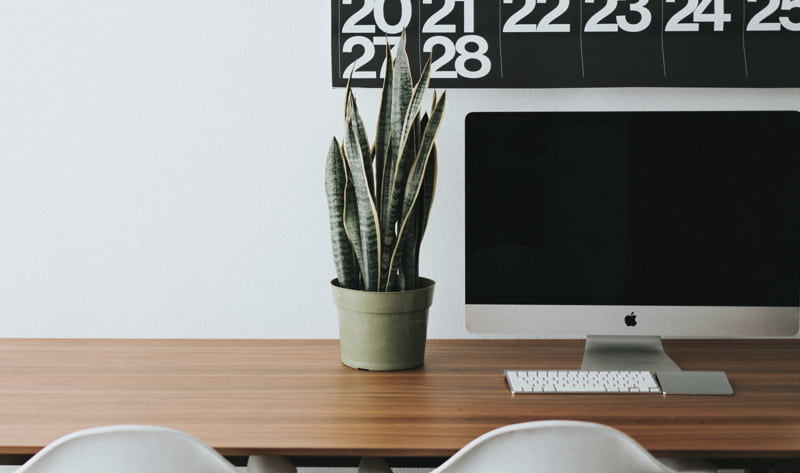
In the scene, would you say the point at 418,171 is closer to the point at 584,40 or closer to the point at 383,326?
the point at 383,326

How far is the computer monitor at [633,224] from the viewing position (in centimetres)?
163

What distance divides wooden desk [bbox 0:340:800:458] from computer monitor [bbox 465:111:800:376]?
0.14m

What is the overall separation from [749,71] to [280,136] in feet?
3.58

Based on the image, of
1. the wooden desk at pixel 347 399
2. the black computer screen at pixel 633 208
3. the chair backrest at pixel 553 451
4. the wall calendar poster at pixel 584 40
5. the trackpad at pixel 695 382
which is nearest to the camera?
the chair backrest at pixel 553 451

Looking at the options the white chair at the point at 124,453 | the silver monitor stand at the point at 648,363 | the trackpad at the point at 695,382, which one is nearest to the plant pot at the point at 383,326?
the silver monitor stand at the point at 648,363

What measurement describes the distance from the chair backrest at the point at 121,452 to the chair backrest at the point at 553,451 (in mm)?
342

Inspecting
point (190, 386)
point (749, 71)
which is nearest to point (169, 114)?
point (190, 386)

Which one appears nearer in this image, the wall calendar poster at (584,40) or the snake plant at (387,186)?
the snake plant at (387,186)

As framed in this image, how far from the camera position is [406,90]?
5.56 ft

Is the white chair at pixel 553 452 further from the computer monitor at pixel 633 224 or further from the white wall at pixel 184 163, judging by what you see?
the white wall at pixel 184 163

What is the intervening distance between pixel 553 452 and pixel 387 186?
2.40 ft

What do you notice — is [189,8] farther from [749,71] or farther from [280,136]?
[749,71]

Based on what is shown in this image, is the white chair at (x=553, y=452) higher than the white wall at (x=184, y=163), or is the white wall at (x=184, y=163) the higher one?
the white wall at (x=184, y=163)

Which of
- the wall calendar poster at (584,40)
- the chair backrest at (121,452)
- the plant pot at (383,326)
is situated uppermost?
the wall calendar poster at (584,40)
